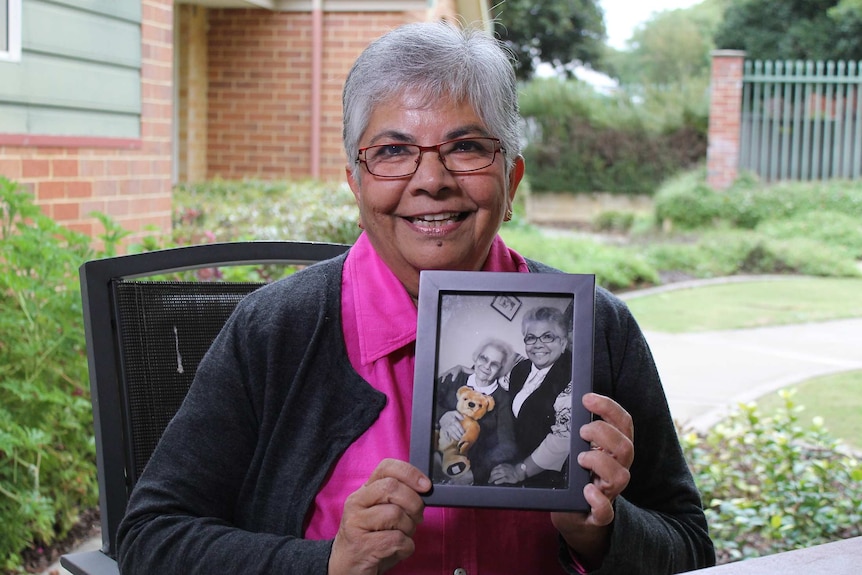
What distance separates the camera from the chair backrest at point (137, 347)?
6.27 ft

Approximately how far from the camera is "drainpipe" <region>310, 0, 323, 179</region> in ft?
29.7

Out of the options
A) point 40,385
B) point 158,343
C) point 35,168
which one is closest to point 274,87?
point 35,168

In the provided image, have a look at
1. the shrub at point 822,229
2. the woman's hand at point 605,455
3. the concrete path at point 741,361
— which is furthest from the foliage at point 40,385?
the shrub at point 822,229

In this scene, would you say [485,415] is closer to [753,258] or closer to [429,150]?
[429,150]

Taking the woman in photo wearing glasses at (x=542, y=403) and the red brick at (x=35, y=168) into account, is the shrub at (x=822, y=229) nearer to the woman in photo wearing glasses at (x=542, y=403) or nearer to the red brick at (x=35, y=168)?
the red brick at (x=35, y=168)

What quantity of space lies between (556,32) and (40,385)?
31044 mm

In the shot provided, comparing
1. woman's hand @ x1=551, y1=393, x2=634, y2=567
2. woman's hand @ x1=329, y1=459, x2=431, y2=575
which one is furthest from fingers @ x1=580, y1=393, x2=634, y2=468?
woman's hand @ x1=329, y1=459, x2=431, y2=575

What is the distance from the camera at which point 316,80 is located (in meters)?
9.12

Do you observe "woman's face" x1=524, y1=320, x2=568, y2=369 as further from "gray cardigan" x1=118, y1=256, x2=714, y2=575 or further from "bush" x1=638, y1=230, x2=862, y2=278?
"bush" x1=638, y1=230, x2=862, y2=278

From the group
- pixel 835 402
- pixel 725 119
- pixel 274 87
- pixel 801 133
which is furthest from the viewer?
pixel 801 133

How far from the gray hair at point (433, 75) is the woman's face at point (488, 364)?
0.43 meters

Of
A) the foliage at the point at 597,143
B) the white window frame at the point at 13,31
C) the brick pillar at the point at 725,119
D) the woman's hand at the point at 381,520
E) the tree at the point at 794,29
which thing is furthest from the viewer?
the tree at the point at 794,29

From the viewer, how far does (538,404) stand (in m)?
1.36

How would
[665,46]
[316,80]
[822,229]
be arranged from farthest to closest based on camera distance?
[665,46] → [822,229] → [316,80]
